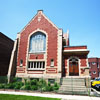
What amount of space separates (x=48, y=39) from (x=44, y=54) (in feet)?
10.1

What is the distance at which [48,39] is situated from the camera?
68.6ft

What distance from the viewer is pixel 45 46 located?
68.8 ft

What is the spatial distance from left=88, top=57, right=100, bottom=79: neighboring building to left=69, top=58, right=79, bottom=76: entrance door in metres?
31.7

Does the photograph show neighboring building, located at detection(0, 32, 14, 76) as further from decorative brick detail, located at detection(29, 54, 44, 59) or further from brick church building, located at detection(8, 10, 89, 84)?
decorative brick detail, located at detection(29, 54, 44, 59)

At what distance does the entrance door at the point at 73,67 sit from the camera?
63.6 ft

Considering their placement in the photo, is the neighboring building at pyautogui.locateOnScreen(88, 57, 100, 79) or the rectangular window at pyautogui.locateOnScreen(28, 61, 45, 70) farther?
the neighboring building at pyautogui.locateOnScreen(88, 57, 100, 79)

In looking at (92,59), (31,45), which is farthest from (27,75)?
(92,59)

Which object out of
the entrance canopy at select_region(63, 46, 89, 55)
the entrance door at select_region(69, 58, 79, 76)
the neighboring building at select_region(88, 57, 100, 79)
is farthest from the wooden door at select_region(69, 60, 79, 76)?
the neighboring building at select_region(88, 57, 100, 79)

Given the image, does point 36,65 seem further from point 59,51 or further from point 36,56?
point 59,51

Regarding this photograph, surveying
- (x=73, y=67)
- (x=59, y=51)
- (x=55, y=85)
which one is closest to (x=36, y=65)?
(x=59, y=51)

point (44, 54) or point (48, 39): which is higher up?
point (48, 39)

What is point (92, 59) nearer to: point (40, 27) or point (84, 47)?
point (84, 47)

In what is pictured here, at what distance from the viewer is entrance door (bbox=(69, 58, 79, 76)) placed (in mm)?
19375

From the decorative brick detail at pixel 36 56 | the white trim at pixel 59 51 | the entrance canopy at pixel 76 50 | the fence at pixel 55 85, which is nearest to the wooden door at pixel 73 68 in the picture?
the entrance canopy at pixel 76 50
